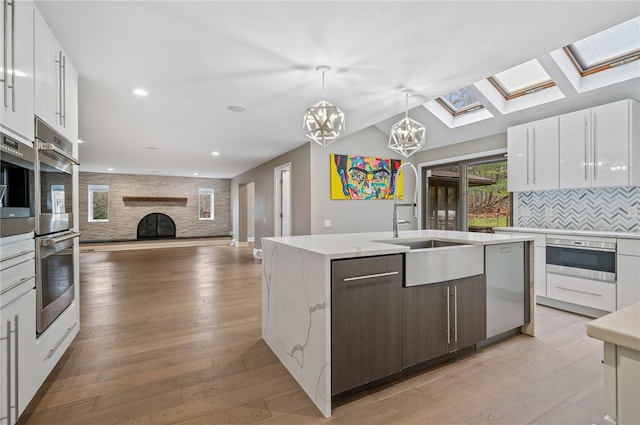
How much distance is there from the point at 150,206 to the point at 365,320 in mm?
10287

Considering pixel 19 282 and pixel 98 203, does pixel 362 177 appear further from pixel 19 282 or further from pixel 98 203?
pixel 98 203

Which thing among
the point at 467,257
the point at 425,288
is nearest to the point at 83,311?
the point at 425,288

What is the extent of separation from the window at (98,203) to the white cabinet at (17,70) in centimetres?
942

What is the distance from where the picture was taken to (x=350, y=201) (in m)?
5.25

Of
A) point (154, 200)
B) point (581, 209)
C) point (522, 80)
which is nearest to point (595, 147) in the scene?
point (581, 209)

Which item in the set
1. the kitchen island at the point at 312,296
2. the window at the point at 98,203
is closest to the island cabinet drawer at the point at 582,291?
the kitchen island at the point at 312,296

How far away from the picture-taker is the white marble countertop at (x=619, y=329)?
56 cm

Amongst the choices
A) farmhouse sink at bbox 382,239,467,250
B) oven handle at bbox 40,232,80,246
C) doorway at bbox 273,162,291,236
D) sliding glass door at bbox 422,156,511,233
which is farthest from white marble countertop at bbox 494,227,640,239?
oven handle at bbox 40,232,80,246

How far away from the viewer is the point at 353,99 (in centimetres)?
334

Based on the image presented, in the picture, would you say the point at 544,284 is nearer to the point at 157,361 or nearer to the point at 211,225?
the point at 157,361

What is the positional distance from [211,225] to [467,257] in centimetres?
1001

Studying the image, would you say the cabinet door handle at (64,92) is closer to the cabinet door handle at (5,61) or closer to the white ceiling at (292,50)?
the white ceiling at (292,50)

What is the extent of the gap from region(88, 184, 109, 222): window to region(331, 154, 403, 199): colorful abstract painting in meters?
8.42

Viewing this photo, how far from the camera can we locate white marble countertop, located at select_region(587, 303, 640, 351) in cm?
56
